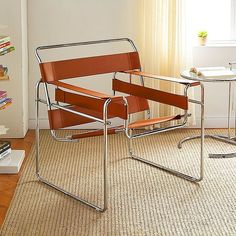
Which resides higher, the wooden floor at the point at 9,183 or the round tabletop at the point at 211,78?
the round tabletop at the point at 211,78

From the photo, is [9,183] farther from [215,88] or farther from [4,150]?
[215,88]

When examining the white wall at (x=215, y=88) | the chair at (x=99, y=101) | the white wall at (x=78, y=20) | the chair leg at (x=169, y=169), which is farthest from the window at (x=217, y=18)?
the chair leg at (x=169, y=169)

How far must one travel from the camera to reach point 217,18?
525 cm

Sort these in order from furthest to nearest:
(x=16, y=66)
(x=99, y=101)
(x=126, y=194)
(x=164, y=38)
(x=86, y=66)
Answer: (x=164, y=38)
(x=16, y=66)
(x=86, y=66)
(x=126, y=194)
(x=99, y=101)

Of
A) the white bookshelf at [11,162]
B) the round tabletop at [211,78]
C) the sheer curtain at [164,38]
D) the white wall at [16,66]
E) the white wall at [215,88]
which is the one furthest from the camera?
the white wall at [215,88]

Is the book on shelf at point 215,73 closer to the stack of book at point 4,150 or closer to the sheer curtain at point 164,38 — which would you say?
the sheer curtain at point 164,38

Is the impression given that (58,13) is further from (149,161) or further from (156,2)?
(149,161)

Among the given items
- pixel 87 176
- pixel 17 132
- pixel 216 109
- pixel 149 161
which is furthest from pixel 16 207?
pixel 216 109

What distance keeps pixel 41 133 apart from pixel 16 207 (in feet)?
5.43

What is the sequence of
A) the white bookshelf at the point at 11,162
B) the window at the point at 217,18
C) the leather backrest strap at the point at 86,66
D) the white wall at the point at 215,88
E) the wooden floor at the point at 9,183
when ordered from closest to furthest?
the wooden floor at the point at 9,183
the leather backrest strap at the point at 86,66
the white bookshelf at the point at 11,162
the white wall at the point at 215,88
the window at the point at 217,18

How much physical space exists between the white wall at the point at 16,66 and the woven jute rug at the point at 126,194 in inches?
12.7

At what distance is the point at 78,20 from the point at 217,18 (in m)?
1.10

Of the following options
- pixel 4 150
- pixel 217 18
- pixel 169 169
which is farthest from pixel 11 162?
pixel 217 18

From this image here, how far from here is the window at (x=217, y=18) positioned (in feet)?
17.1
